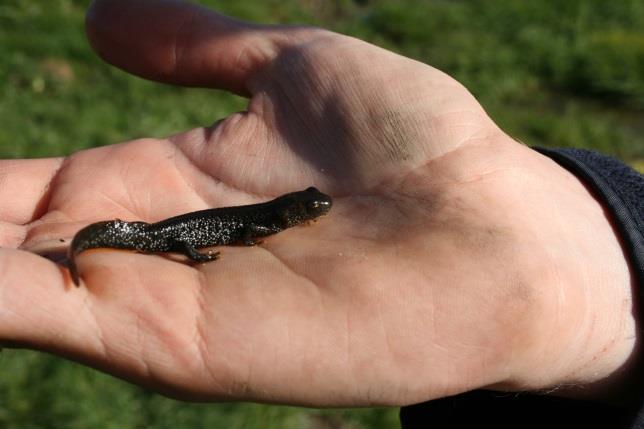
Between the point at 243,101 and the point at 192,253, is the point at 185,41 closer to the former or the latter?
the point at 192,253

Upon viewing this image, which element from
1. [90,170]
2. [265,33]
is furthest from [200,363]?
[265,33]

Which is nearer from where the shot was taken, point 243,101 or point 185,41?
point 185,41

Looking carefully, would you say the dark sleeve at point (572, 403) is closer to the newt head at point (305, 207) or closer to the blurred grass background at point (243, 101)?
the newt head at point (305, 207)

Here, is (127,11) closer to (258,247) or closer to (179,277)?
(258,247)

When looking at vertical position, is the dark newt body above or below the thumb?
below

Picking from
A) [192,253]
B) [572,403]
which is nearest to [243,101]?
[192,253]

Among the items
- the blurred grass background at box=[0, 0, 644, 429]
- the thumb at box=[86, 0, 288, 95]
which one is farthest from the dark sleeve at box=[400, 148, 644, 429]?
the thumb at box=[86, 0, 288, 95]

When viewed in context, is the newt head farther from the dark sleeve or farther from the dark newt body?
the dark sleeve
